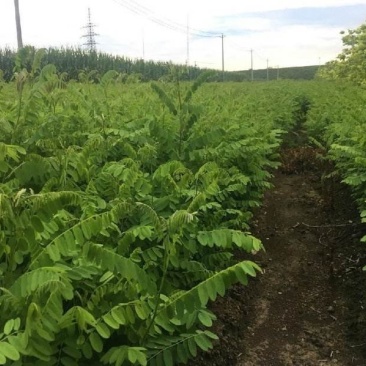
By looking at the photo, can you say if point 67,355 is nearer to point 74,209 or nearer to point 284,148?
point 74,209

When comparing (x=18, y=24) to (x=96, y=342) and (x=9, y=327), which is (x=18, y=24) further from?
(x=9, y=327)

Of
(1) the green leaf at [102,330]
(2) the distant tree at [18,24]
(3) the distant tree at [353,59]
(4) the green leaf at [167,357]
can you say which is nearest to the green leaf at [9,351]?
(1) the green leaf at [102,330]

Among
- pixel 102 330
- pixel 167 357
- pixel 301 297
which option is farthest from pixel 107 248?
pixel 301 297

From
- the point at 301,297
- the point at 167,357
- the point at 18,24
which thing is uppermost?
the point at 18,24

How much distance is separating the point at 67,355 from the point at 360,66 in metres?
24.0

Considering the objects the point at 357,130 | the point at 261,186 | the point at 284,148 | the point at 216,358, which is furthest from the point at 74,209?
the point at 284,148

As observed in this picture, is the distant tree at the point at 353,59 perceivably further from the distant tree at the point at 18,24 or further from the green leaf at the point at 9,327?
the green leaf at the point at 9,327

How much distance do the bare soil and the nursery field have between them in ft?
0.17

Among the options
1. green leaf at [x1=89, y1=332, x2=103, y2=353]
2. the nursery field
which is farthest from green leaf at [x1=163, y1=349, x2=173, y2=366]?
green leaf at [x1=89, y1=332, x2=103, y2=353]

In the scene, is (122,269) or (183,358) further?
(183,358)

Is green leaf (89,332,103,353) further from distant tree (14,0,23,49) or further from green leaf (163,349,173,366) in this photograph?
distant tree (14,0,23,49)

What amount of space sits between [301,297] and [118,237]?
2.73 metres

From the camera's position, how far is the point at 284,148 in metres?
11.6

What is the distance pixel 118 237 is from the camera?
2.76m
